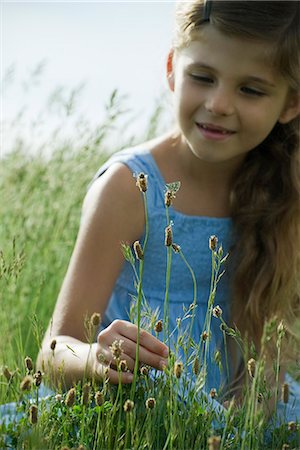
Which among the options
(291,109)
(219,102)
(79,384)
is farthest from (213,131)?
(79,384)

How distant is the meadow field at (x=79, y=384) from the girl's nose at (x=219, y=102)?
0.89ft

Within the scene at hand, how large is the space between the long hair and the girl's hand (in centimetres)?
98

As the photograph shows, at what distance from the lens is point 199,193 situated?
2.79 m

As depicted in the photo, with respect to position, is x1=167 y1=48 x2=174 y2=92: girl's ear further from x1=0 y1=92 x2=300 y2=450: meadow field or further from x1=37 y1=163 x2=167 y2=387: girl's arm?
x1=37 y1=163 x2=167 y2=387: girl's arm

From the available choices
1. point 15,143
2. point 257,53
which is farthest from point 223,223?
point 15,143

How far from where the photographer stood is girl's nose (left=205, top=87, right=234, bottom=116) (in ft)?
7.94

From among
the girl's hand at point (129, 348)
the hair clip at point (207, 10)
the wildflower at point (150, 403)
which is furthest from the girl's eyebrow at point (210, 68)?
the wildflower at point (150, 403)

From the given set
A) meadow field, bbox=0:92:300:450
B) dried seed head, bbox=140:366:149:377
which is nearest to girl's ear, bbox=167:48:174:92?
meadow field, bbox=0:92:300:450

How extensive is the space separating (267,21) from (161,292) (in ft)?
2.97

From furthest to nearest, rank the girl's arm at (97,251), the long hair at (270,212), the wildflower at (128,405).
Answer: the long hair at (270,212), the girl's arm at (97,251), the wildflower at (128,405)

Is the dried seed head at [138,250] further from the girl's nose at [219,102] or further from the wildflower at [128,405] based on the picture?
the girl's nose at [219,102]

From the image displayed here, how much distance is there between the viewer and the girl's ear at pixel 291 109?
8.78 feet

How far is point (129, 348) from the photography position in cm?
169

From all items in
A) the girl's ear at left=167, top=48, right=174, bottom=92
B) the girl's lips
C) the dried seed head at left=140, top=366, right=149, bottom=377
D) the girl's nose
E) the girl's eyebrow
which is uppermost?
the girl's ear at left=167, top=48, right=174, bottom=92
